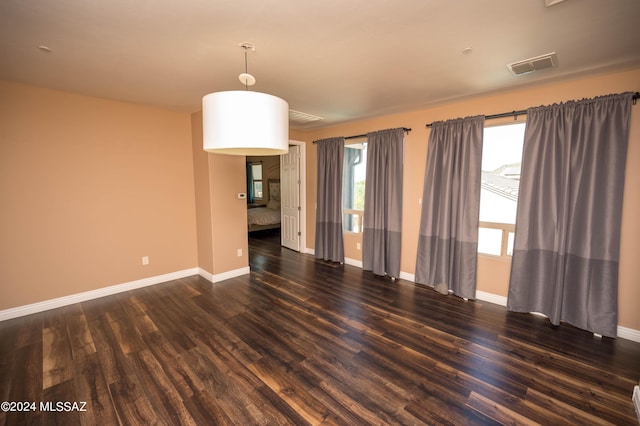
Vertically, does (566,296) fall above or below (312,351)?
above

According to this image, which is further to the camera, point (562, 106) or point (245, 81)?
point (562, 106)

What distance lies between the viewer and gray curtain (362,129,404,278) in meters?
4.21

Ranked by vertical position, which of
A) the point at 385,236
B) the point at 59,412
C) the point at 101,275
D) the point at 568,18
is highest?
the point at 568,18

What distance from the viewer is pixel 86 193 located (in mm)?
3408

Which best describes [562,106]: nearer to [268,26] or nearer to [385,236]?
[385,236]

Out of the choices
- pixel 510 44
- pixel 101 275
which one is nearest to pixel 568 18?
pixel 510 44

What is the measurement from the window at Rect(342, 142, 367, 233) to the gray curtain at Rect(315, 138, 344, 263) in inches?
5.4

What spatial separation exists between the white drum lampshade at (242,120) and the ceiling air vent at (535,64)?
2.22 m

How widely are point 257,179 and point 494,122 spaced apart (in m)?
7.58

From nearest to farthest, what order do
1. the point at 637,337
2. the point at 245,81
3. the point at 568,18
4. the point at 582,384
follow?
the point at 568,18
the point at 582,384
the point at 245,81
the point at 637,337

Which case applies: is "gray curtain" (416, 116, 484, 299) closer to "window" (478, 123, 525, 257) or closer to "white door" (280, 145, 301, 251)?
"window" (478, 123, 525, 257)

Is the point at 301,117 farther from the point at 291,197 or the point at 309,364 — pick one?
the point at 309,364

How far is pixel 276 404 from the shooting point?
1863 millimetres

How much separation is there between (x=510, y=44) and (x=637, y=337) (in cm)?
301
